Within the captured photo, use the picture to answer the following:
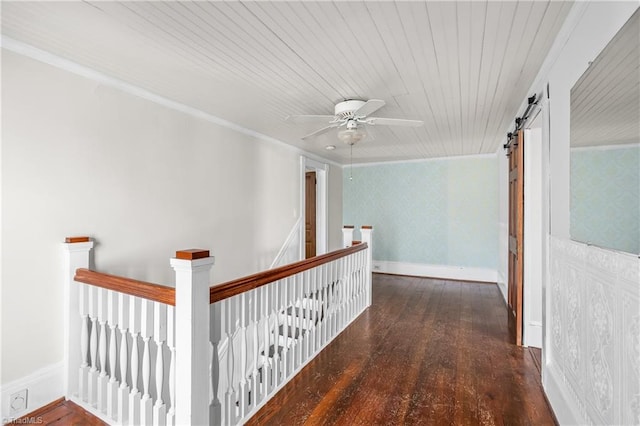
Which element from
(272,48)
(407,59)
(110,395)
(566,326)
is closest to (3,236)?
(110,395)

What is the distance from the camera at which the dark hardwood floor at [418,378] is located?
188 centimetres

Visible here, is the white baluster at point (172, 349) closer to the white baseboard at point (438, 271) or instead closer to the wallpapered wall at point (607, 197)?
the wallpapered wall at point (607, 197)

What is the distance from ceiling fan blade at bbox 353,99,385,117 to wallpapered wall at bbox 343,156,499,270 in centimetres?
370

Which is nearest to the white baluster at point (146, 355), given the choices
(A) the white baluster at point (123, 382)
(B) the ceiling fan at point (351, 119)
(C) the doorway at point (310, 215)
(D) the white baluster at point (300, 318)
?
(A) the white baluster at point (123, 382)

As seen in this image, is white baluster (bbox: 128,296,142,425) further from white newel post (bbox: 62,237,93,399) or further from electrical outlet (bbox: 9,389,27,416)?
electrical outlet (bbox: 9,389,27,416)

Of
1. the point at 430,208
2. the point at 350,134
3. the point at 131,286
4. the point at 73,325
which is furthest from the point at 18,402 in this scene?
the point at 430,208

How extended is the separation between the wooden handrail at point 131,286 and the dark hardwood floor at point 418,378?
0.95 metres

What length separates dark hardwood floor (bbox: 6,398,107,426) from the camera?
6.08 ft

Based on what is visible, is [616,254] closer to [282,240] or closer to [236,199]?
[236,199]

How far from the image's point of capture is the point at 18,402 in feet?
6.18

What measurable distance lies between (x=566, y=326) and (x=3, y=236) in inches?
131

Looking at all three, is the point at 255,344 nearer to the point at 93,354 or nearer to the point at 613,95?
the point at 93,354

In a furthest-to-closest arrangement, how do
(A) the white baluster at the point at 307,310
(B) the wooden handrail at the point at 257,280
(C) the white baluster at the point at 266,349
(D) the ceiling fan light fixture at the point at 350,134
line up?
1. (D) the ceiling fan light fixture at the point at 350,134
2. (A) the white baluster at the point at 307,310
3. (C) the white baluster at the point at 266,349
4. (B) the wooden handrail at the point at 257,280

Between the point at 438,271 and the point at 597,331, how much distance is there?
4.68 meters
